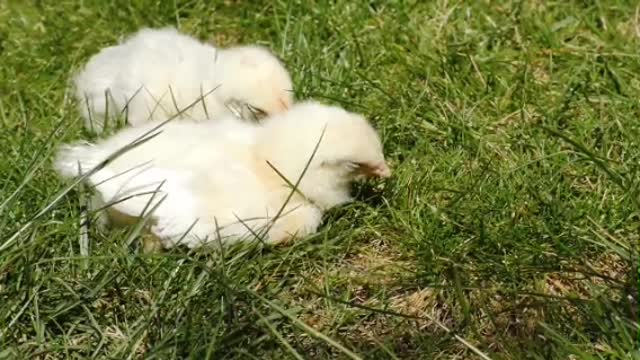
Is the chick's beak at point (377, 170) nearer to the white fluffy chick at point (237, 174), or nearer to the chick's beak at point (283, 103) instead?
the white fluffy chick at point (237, 174)

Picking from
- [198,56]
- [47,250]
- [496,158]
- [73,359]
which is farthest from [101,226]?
[496,158]

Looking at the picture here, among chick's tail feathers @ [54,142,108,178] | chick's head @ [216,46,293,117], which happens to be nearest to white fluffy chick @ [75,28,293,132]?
chick's head @ [216,46,293,117]

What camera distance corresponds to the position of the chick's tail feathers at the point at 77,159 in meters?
3.02

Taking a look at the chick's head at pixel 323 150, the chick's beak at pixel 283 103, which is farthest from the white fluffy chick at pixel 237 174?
the chick's beak at pixel 283 103

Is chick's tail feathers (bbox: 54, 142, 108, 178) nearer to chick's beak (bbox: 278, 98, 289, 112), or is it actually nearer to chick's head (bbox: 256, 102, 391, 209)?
chick's head (bbox: 256, 102, 391, 209)

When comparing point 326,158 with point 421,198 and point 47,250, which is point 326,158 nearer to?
point 421,198

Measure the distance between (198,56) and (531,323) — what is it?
1.33 m

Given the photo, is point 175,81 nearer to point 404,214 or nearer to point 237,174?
point 237,174

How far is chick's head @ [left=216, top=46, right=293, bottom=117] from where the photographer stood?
3.32 metres

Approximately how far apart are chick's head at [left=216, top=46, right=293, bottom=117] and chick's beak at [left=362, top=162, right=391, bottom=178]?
39 centimetres

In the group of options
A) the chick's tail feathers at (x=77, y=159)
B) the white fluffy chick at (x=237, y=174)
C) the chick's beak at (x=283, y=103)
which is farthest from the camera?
the chick's beak at (x=283, y=103)

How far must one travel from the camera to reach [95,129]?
3424 mm

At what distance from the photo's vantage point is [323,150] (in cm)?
Answer: 297

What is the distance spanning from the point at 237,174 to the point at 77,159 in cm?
40
